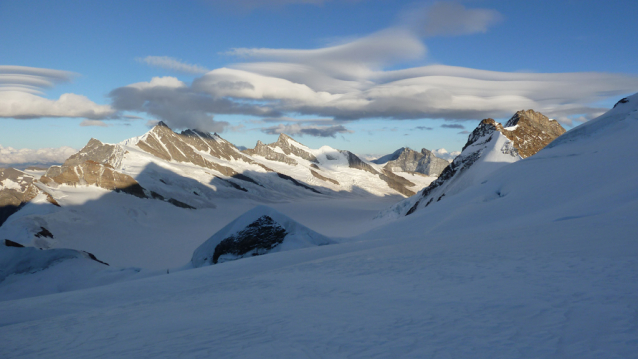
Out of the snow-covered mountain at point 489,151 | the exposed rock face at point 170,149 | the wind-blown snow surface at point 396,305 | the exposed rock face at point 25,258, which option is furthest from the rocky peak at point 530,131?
the exposed rock face at point 170,149

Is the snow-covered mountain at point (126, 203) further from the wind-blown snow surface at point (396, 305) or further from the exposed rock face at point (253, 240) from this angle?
the wind-blown snow surface at point (396, 305)

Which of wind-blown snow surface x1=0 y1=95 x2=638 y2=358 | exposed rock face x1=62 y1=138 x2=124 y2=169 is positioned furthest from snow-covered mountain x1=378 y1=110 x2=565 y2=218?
exposed rock face x1=62 y1=138 x2=124 y2=169

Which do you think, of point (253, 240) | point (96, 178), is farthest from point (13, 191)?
point (253, 240)

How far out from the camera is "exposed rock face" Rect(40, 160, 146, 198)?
77.2m

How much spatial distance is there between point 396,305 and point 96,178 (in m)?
88.8

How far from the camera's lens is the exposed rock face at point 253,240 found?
72.8ft

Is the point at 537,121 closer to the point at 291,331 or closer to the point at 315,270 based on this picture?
the point at 315,270

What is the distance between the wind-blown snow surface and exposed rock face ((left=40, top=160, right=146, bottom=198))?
7362 cm

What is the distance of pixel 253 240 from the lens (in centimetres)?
2262

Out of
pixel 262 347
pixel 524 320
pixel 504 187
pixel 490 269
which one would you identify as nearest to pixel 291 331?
pixel 262 347

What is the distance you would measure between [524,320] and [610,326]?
1.14 metres

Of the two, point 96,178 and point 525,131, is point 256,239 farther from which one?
point 96,178

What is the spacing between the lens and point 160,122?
184 meters

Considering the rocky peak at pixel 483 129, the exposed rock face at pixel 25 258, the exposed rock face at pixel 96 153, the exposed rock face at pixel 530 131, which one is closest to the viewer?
the exposed rock face at pixel 25 258
